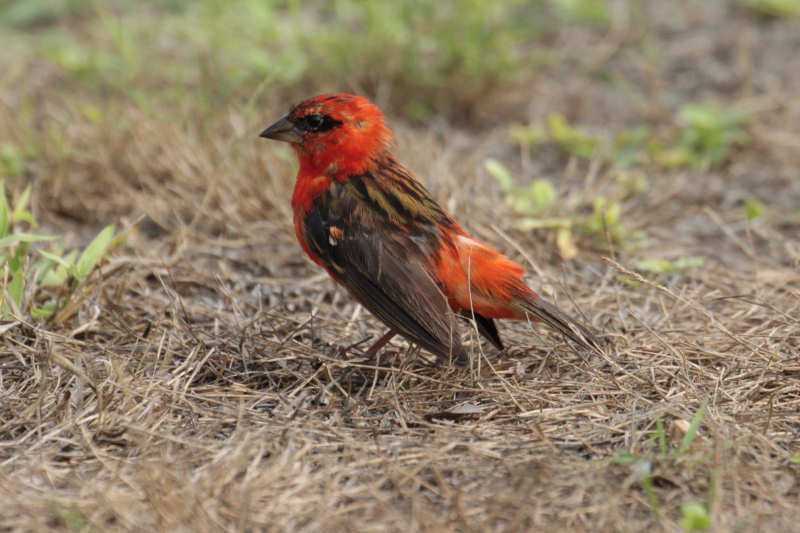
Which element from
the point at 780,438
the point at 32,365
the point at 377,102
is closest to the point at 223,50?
the point at 377,102

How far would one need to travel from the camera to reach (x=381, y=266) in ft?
11.1

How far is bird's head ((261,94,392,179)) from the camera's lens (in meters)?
3.73

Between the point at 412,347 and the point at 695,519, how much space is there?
1.51 meters

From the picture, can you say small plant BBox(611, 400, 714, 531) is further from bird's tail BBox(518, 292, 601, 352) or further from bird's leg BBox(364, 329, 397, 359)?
bird's leg BBox(364, 329, 397, 359)

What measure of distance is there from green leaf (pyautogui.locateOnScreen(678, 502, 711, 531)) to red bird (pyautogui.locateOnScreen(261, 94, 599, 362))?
1041 mm

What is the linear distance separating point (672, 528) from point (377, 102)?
420 centimetres

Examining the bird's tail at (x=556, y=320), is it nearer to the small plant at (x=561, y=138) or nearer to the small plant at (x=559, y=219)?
the small plant at (x=559, y=219)

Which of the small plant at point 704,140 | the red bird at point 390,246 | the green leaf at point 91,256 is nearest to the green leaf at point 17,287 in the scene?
the green leaf at point 91,256

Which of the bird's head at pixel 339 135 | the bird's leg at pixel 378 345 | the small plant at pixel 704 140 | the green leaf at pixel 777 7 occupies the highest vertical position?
the green leaf at pixel 777 7

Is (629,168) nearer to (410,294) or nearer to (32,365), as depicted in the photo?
(410,294)

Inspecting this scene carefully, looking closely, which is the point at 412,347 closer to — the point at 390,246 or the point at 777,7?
the point at 390,246

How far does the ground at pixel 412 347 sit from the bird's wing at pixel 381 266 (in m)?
0.21

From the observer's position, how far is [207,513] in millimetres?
2451

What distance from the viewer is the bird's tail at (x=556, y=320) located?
3389mm
